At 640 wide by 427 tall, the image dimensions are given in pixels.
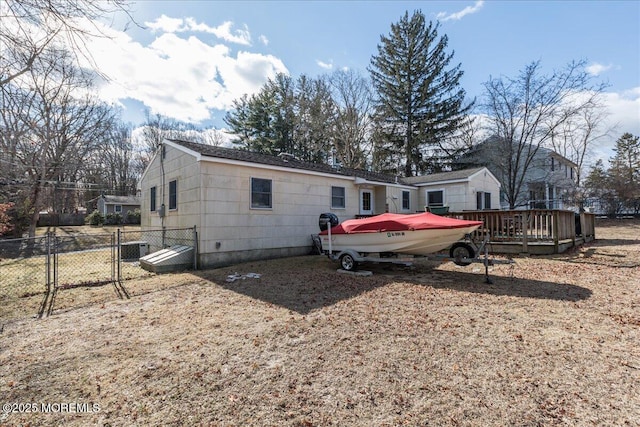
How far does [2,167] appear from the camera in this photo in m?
12.4

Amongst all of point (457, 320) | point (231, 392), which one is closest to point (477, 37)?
point (457, 320)

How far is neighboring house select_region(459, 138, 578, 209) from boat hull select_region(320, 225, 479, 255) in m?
15.8

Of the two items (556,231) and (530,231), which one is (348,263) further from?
(556,231)

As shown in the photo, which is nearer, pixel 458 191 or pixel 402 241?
pixel 402 241

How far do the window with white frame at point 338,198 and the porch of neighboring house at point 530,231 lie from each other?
15.0 ft

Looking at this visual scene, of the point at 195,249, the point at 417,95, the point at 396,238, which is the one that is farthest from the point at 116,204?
the point at 396,238

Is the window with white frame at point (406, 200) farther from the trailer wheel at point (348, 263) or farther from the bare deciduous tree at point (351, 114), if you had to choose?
the bare deciduous tree at point (351, 114)

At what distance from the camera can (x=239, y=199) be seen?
9.69 m

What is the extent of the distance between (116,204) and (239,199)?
1366 inches

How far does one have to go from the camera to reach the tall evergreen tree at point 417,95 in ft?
89.0

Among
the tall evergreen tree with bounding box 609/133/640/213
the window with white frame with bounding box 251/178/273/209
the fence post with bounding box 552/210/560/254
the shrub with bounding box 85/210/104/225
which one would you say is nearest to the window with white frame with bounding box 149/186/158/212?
the window with white frame with bounding box 251/178/273/209

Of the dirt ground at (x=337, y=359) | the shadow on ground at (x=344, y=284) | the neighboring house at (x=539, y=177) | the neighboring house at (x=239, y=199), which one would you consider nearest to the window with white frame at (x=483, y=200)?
the neighboring house at (x=539, y=177)

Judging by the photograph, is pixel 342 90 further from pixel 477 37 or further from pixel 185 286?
pixel 185 286

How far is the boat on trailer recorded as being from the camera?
6715 millimetres
